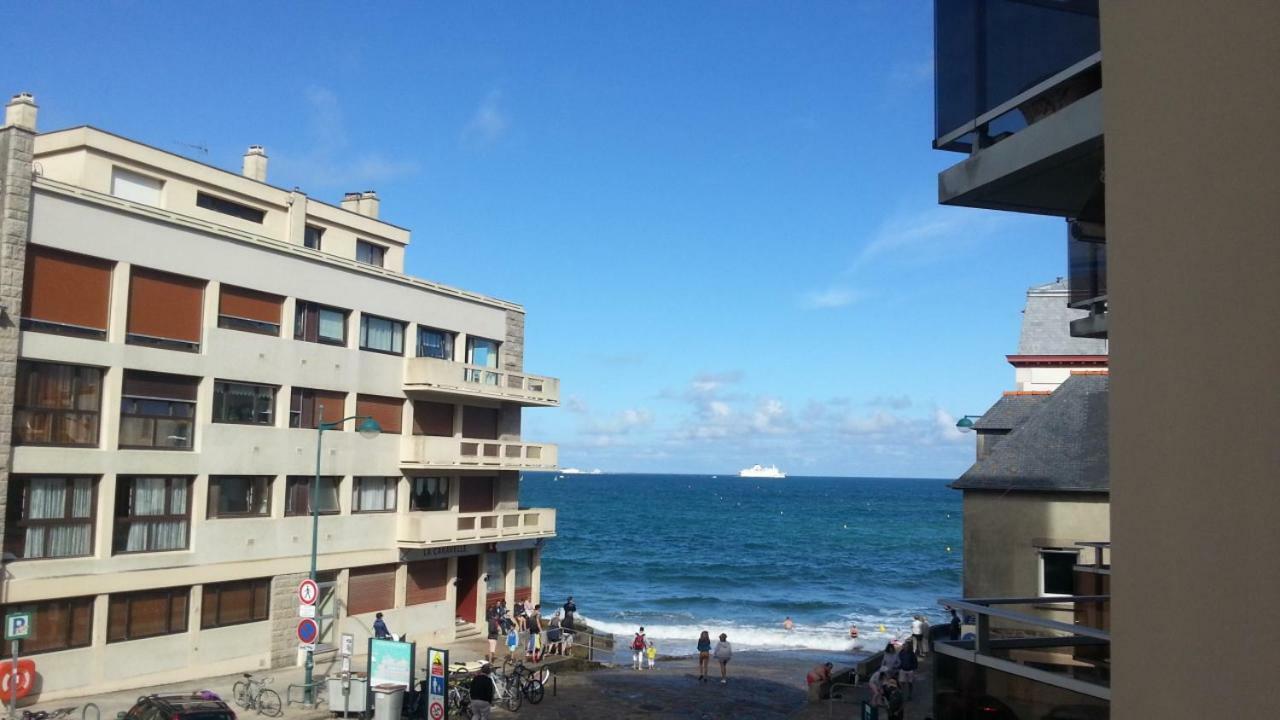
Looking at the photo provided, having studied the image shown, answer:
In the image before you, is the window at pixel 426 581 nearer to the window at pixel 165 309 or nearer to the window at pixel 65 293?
the window at pixel 165 309

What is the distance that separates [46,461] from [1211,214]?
27.0m

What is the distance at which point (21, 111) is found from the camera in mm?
27031

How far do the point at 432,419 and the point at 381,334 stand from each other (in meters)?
3.95

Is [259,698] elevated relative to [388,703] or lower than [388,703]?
lower

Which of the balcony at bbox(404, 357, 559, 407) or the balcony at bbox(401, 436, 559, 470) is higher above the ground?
the balcony at bbox(404, 357, 559, 407)

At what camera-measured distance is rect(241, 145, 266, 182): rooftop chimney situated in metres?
36.3

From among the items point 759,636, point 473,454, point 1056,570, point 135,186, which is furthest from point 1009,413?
point 759,636

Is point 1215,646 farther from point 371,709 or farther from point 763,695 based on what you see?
point 763,695

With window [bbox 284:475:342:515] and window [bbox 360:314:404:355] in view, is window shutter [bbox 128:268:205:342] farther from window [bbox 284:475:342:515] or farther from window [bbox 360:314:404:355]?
window [bbox 360:314:404:355]

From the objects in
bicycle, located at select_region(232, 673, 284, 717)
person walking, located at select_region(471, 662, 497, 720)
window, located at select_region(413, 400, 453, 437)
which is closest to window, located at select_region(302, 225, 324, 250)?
window, located at select_region(413, 400, 453, 437)

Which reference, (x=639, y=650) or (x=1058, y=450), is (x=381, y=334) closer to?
(x=639, y=650)

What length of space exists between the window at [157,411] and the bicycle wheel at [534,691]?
11.6 meters

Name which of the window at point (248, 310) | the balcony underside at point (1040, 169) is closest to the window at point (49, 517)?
the window at point (248, 310)

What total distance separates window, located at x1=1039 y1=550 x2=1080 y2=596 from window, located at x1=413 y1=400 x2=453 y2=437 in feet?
75.3
